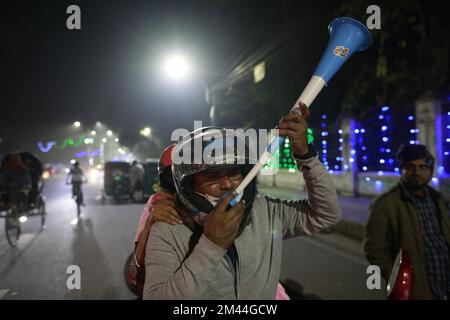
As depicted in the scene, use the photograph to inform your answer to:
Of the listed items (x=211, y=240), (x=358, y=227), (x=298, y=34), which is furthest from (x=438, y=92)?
(x=211, y=240)

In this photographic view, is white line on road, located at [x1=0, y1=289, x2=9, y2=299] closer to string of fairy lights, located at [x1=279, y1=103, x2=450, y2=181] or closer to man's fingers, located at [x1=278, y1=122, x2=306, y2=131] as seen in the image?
man's fingers, located at [x1=278, y1=122, x2=306, y2=131]

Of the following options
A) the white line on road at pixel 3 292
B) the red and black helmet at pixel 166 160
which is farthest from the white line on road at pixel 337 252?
the white line on road at pixel 3 292

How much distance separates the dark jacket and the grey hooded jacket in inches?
47.8

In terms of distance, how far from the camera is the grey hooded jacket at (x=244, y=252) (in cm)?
126

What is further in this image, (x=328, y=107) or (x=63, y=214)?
(x=328, y=107)

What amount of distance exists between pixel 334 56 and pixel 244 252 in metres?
0.91

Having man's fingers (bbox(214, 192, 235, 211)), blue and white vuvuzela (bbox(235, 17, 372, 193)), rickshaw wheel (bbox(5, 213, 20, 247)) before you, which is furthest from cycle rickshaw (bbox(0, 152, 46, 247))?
blue and white vuvuzela (bbox(235, 17, 372, 193))

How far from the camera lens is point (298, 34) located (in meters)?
15.6

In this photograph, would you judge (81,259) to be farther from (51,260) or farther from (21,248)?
(21,248)

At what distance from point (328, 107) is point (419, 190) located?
13.5 m

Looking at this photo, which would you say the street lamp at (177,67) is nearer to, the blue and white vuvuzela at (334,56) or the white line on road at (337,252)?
the white line on road at (337,252)
